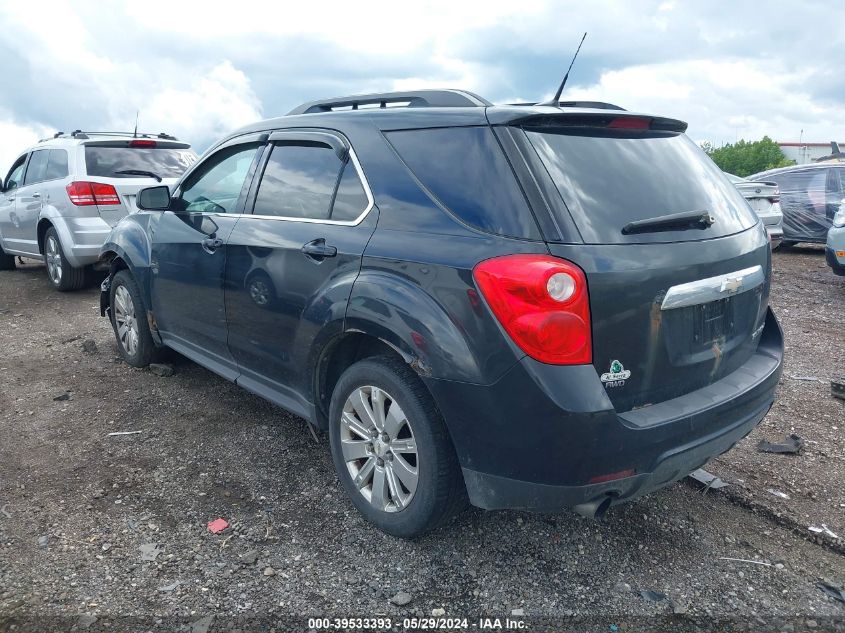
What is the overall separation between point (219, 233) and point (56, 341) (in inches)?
133

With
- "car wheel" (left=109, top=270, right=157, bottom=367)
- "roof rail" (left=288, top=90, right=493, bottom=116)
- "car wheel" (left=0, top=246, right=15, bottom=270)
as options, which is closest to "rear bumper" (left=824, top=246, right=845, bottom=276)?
"roof rail" (left=288, top=90, right=493, bottom=116)

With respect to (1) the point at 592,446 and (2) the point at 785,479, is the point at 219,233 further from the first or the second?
(2) the point at 785,479

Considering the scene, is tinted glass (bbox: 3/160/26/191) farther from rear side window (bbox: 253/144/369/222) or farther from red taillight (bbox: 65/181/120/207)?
rear side window (bbox: 253/144/369/222)

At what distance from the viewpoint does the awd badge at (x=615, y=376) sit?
2311mm

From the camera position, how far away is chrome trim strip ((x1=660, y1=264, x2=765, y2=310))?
2.45m

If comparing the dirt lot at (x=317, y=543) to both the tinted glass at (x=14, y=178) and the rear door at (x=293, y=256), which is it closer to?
the rear door at (x=293, y=256)

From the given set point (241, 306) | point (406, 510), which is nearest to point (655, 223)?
point (406, 510)

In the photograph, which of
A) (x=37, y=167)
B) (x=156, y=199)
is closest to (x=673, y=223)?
(x=156, y=199)

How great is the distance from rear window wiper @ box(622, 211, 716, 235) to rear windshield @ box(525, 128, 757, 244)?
→ 0.7 inches

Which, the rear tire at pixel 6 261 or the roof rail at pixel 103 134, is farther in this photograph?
the rear tire at pixel 6 261

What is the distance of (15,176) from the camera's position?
9.33m

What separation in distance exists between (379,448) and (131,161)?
20.7 feet

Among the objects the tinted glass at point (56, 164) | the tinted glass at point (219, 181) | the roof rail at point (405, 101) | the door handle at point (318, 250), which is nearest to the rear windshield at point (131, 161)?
the tinted glass at point (56, 164)

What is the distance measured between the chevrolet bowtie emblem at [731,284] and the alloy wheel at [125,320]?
3.93m
